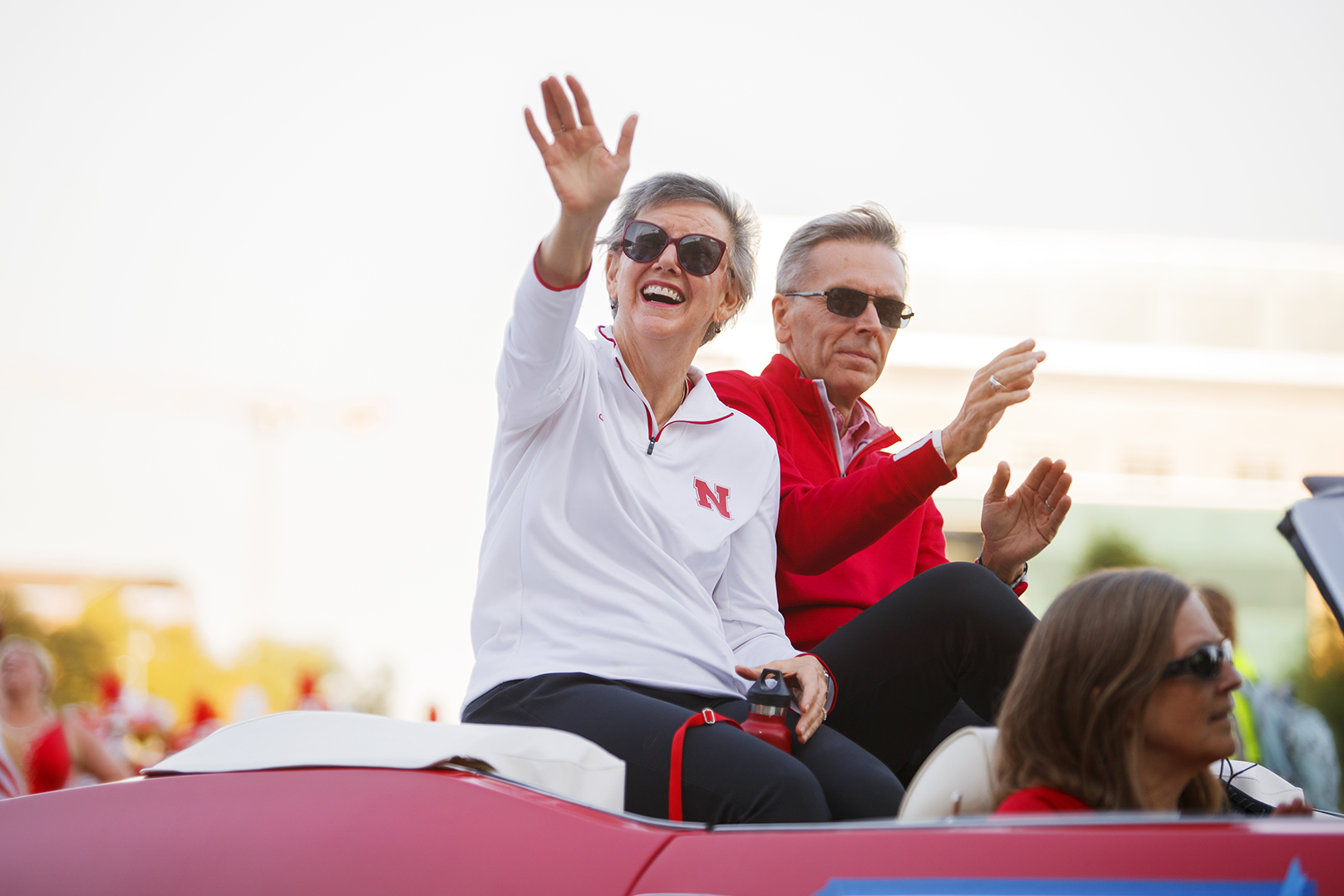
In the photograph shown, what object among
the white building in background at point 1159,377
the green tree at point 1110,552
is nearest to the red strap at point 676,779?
the green tree at point 1110,552

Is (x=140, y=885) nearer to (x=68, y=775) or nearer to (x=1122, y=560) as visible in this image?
(x=68, y=775)

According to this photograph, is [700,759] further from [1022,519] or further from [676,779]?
[1022,519]

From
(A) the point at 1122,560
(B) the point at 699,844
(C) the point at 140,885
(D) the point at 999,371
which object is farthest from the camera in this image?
(A) the point at 1122,560

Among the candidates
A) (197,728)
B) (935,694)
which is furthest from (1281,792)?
(197,728)

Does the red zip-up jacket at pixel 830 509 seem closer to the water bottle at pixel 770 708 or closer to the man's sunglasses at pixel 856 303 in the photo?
the man's sunglasses at pixel 856 303

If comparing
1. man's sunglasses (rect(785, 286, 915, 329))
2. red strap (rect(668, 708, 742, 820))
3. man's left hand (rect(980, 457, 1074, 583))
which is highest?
man's sunglasses (rect(785, 286, 915, 329))

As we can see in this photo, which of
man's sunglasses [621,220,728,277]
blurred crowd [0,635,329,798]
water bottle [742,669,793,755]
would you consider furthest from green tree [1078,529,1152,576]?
water bottle [742,669,793,755]

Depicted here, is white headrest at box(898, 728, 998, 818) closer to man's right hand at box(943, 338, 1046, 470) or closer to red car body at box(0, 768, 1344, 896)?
red car body at box(0, 768, 1344, 896)

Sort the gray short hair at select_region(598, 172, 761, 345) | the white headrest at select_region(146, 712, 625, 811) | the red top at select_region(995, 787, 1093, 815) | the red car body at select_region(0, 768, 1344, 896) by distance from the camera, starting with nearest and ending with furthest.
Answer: the red car body at select_region(0, 768, 1344, 896)
the red top at select_region(995, 787, 1093, 815)
the white headrest at select_region(146, 712, 625, 811)
the gray short hair at select_region(598, 172, 761, 345)

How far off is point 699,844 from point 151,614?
4428 centimetres

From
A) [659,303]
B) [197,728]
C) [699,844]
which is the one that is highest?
[659,303]

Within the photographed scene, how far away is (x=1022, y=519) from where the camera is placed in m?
2.58

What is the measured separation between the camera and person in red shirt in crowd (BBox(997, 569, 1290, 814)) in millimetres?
1365

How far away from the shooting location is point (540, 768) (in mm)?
1623
